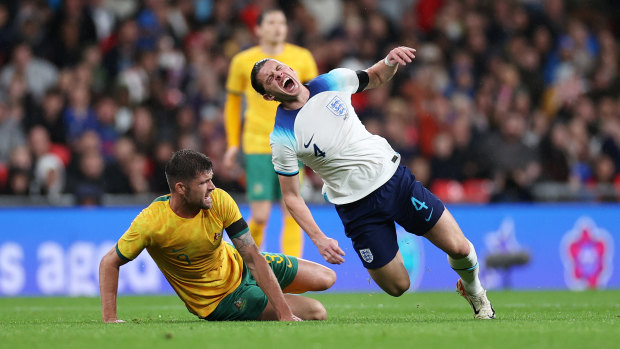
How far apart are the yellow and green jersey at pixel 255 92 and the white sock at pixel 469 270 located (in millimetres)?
3204

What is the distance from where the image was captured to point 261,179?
31.9ft

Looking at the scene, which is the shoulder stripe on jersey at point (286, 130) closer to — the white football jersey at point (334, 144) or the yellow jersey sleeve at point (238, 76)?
the white football jersey at point (334, 144)

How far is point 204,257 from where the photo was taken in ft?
22.2

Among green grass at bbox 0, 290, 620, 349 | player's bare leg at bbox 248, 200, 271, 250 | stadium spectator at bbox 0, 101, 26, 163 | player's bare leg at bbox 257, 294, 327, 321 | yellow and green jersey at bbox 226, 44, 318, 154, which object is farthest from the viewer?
stadium spectator at bbox 0, 101, 26, 163

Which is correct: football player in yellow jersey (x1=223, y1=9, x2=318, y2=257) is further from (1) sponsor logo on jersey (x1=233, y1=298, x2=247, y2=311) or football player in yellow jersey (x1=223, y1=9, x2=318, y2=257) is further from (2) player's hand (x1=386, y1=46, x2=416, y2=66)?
(2) player's hand (x1=386, y1=46, x2=416, y2=66)

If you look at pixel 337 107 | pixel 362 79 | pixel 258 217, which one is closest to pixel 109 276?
pixel 337 107

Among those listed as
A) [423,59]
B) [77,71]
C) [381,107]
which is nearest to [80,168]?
[77,71]

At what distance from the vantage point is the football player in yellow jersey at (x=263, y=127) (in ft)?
31.8

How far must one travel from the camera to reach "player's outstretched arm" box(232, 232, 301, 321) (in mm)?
6688

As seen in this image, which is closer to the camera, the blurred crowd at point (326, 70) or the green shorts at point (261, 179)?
the green shorts at point (261, 179)

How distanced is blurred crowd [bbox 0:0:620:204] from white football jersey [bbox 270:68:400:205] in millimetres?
6376

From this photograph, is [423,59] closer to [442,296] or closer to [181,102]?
[181,102]

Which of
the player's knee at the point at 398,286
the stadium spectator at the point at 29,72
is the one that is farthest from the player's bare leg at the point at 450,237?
the stadium spectator at the point at 29,72

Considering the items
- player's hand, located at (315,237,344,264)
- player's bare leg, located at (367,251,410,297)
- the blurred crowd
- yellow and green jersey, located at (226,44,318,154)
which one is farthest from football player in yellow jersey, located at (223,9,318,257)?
the blurred crowd
